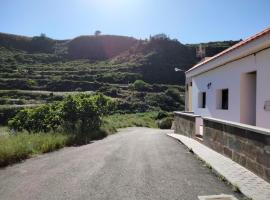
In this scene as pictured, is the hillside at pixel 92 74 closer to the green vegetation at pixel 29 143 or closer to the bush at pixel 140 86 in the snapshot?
the bush at pixel 140 86

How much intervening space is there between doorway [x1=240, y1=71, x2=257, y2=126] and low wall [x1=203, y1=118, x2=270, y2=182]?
5.34 feet

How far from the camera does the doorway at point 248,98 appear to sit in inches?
500

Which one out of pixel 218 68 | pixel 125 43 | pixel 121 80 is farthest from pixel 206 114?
pixel 125 43

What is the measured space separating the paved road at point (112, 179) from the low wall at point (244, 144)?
903mm

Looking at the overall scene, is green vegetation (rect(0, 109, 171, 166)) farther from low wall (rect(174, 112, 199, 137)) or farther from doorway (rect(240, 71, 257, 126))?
doorway (rect(240, 71, 257, 126))

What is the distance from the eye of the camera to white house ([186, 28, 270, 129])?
1055cm

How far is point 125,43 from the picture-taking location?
11994 cm

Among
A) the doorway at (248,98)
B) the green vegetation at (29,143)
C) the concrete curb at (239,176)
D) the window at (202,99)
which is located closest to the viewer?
the concrete curb at (239,176)

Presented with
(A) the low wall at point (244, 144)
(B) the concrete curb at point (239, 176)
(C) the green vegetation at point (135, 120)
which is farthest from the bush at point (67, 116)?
(C) the green vegetation at point (135, 120)

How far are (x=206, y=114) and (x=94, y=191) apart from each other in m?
11.6

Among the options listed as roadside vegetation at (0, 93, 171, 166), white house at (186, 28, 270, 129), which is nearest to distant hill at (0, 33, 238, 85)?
roadside vegetation at (0, 93, 171, 166)

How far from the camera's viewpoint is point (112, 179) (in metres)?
7.95

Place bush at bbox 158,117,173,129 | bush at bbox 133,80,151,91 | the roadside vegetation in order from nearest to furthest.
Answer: the roadside vegetation, bush at bbox 158,117,173,129, bush at bbox 133,80,151,91

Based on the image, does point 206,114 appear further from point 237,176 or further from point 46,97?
point 46,97
